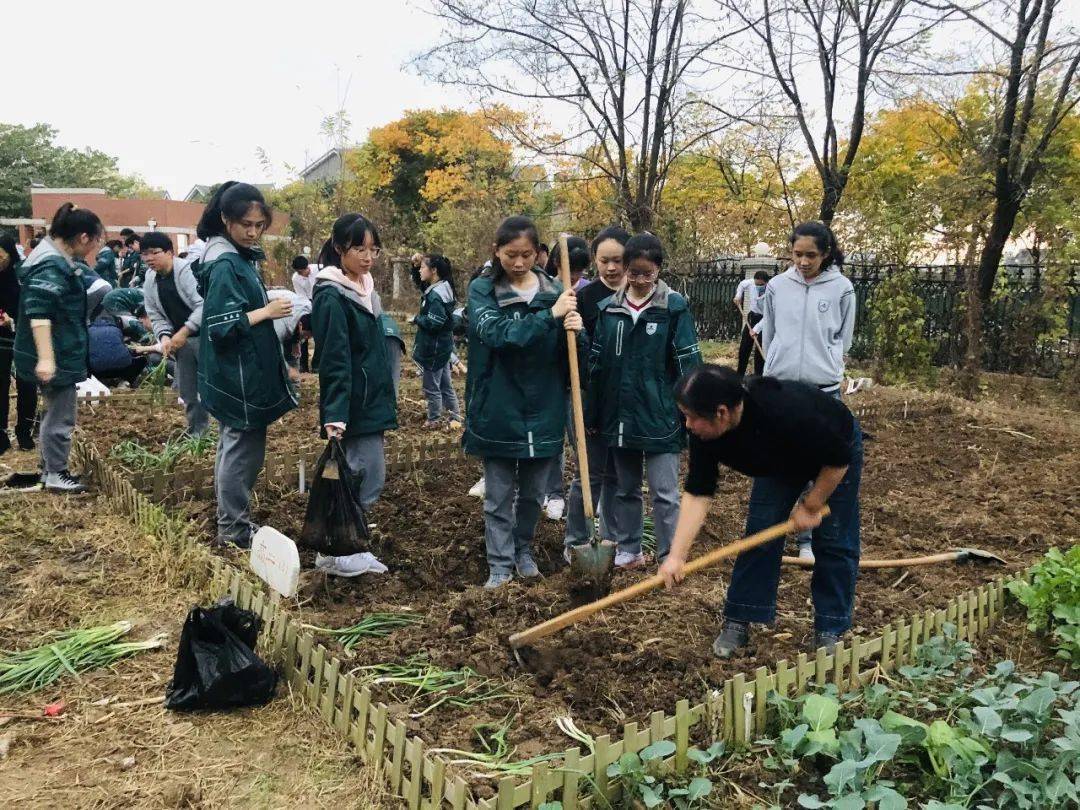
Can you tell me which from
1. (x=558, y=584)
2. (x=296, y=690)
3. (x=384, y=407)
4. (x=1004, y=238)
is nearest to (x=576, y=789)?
(x=296, y=690)

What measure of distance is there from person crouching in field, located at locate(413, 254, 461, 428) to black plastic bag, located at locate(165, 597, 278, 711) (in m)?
4.63

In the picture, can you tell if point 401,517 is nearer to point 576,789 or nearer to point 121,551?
point 121,551

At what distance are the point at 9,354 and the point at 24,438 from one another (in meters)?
0.72

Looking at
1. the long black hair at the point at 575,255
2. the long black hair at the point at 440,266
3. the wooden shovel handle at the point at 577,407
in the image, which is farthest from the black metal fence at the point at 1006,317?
the wooden shovel handle at the point at 577,407

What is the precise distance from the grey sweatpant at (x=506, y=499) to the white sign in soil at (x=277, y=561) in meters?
0.97

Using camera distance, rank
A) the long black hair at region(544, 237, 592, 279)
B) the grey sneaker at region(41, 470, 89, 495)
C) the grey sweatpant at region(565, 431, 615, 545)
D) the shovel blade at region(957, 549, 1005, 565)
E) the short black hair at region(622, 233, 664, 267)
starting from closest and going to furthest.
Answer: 1. the short black hair at region(622, 233, 664, 267)
2. the grey sweatpant at region(565, 431, 615, 545)
3. the shovel blade at region(957, 549, 1005, 565)
4. the long black hair at region(544, 237, 592, 279)
5. the grey sneaker at region(41, 470, 89, 495)

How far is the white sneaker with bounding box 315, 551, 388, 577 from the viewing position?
3.69m

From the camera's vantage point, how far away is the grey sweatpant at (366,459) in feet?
12.5

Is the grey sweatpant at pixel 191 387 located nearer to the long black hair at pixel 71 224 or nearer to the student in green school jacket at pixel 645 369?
the long black hair at pixel 71 224

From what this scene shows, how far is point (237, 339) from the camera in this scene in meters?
3.79

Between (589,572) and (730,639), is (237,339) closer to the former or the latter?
(589,572)

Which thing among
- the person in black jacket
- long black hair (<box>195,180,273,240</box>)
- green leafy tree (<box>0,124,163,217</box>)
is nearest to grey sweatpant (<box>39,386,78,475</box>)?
the person in black jacket

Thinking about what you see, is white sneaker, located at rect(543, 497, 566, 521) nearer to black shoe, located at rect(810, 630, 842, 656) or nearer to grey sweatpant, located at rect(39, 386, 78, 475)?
black shoe, located at rect(810, 630, 842, 656)

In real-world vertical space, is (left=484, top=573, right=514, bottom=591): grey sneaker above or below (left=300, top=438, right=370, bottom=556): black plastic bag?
below
